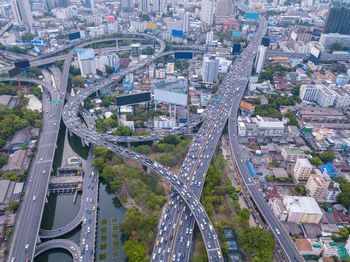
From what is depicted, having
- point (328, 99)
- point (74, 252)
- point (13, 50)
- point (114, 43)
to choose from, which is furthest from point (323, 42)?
point (13, 50)

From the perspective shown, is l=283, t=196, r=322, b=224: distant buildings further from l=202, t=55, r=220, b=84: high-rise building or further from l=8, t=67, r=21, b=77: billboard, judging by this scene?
l=8, t=67, r=21, b=77: billboard

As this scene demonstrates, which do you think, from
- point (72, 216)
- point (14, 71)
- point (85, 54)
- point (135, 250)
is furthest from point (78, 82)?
point (135, 250)

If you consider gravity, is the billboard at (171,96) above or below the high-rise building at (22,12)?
below

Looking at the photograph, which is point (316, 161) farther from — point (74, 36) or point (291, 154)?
point (74, 36)

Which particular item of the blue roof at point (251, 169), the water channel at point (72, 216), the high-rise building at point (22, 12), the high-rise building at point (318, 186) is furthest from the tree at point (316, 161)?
the high-rise building at point (22, 12)

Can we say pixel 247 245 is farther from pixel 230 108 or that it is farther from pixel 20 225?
pixel 230 108

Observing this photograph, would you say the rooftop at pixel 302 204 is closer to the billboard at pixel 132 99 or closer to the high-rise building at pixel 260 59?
the billboard at pixel 132 99
